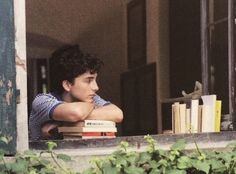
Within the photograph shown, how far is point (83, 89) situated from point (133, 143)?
0.78 meters

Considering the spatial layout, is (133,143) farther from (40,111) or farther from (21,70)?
(40,111)

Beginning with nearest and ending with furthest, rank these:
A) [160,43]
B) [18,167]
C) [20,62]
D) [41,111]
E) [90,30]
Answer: [18,167] → [20,62] → [41,111] → [160,43] → [90,30]

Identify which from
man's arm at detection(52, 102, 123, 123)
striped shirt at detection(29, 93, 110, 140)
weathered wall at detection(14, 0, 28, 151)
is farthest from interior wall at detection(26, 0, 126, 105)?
weathered wall at detection(14, 0, 28, 151)

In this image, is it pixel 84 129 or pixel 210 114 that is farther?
pixel 210 114

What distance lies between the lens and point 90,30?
8.34 meters

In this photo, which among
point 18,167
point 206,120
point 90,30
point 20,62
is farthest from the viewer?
point 90,30

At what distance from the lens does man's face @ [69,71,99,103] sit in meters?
3.74

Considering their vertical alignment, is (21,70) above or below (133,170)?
above

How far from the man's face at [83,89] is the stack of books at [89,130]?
0.34m

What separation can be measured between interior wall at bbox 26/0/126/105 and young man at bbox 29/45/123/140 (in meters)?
3.86

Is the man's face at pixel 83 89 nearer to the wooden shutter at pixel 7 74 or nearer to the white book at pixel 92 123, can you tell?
the white book at pixel 92 123

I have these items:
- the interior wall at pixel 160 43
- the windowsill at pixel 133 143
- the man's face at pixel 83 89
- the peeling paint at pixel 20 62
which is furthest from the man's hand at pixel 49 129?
the interior wall at pixel 160 43

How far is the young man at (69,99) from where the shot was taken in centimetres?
344

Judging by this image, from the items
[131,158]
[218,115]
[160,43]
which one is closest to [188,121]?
[218,115]
